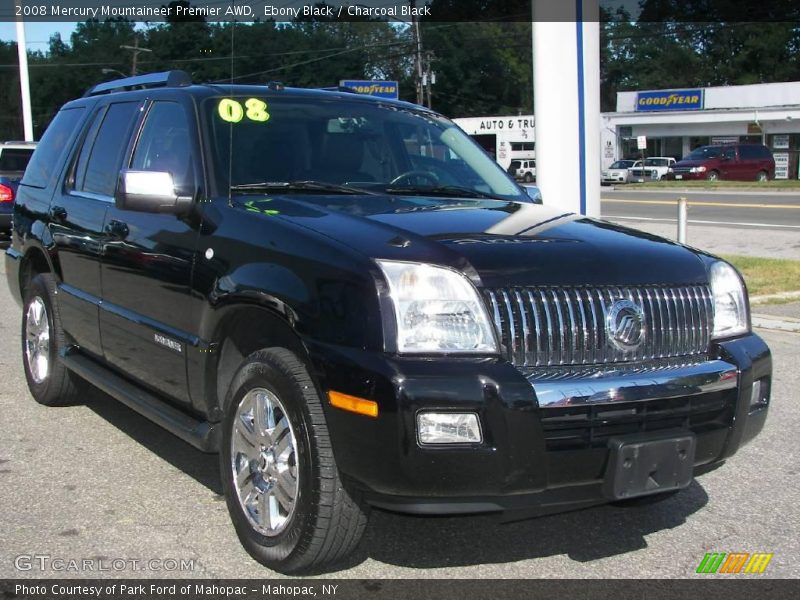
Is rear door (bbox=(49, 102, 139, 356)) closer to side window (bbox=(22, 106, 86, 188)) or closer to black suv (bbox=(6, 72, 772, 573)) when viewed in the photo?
black suv (bbox=(6, 72, 772, 573))

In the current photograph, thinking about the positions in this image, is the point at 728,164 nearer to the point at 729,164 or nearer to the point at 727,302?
the point at 729,164

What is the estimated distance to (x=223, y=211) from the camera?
3875 millimetres

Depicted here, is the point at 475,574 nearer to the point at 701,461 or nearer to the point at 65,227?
the point at 701,461

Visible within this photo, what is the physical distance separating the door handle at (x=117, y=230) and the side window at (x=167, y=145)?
1.01 ft

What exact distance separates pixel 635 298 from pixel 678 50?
3563 inches

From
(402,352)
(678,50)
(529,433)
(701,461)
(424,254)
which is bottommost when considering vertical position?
(701,461)

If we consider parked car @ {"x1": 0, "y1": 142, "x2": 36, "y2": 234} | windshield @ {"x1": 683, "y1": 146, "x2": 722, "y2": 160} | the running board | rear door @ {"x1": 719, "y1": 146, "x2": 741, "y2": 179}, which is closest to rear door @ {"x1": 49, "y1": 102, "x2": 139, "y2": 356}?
the running board

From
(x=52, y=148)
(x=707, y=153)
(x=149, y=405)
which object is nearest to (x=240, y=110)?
(x=149, y=405)

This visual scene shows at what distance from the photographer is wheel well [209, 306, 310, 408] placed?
3465 mm

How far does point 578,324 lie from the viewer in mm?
3277

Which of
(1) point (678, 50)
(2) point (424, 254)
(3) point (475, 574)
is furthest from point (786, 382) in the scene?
(1) point (678, 50)

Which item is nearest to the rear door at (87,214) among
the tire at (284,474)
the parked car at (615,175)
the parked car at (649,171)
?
the tire at (284,474)

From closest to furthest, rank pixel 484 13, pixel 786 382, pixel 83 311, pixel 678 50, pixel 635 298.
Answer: pixel 635 298 → pixel 83 311 → pixel 786 382 → pixel 484 13 → pixel 678 50

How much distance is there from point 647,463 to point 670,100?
181ft
